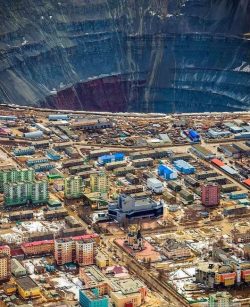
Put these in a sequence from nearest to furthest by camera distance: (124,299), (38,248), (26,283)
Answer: (124,299), (26,283), (38,248)

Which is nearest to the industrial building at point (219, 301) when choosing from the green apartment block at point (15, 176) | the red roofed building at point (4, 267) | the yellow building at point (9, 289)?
the yellow building at point (9, 289)

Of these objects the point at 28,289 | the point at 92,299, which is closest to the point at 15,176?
the point at 28,289

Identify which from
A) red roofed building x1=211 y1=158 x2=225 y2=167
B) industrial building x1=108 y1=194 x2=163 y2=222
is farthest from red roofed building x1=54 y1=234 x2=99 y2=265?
red roofed building x1=211 y1=158 x2=225 y2=167

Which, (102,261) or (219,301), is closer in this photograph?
(219,301)

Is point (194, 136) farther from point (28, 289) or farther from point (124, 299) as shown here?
point (124, 299)

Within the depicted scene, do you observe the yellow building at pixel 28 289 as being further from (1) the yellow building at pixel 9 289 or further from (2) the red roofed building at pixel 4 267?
(2) the red roofed building at pixel 4 267

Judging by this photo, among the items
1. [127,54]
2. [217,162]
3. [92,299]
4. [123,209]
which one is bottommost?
[92,299]
